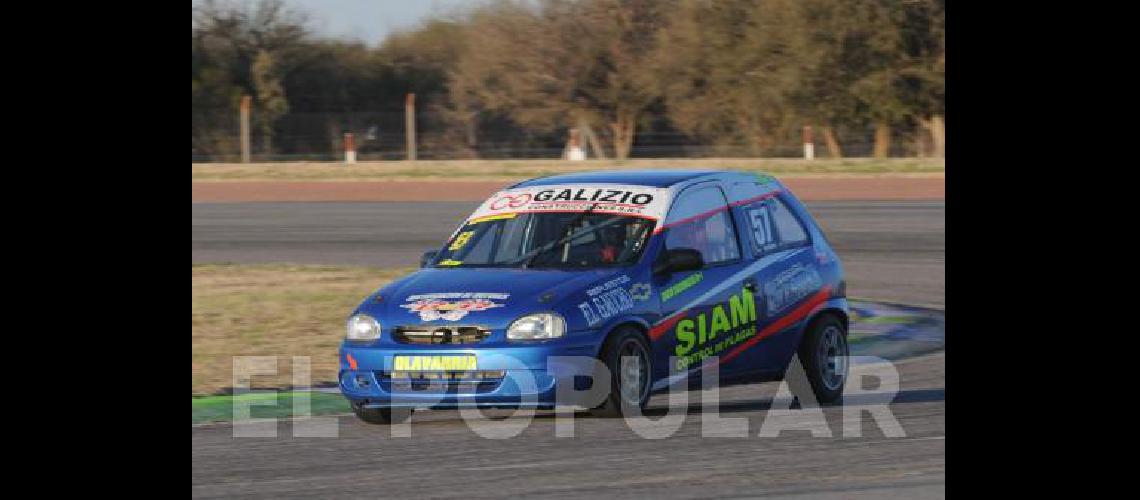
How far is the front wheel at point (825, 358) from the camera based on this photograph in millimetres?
12977

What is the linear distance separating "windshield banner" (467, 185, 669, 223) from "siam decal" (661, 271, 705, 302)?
1.38 ft

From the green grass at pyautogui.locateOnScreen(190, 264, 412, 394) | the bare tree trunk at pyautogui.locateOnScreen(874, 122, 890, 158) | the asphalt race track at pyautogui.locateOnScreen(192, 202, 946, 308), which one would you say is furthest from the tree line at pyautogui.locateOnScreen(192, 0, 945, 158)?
the green grass at pyautogui.locateOnScreen(190, 264, 412, 394)

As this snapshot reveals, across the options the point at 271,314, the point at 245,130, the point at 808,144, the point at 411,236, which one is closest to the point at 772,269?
the point at 271,314

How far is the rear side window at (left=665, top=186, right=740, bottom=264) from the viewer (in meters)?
12.6

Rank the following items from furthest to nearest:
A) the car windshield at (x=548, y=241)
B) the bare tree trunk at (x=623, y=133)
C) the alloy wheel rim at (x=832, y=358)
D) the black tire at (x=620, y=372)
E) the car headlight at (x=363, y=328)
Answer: the bare tree trunk at (x=623, y=133) < the alloy wheel rim at (x=832, y=358) < the car windshield at (x=548, y=241) < the car headlight at (x=363, y=328) < the black tire at (x=620, y=372)

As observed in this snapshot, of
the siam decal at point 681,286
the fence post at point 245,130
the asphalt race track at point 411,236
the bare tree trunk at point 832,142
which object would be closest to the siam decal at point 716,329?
the siam decal at point 681,286

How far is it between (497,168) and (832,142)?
486 inches

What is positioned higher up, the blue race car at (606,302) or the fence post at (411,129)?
the fence post at (411,129)

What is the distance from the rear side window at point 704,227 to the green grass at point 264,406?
7.93ft

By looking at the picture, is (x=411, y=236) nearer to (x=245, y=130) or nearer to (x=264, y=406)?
(x=264, y=406)

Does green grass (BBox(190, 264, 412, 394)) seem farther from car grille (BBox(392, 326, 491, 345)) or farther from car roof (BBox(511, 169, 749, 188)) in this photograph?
car roof (BBox(511, 169, 749, 188))

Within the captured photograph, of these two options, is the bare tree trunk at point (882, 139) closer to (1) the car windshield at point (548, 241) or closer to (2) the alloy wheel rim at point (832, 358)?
(2) the alloy wheel rim at point (832, 358)
